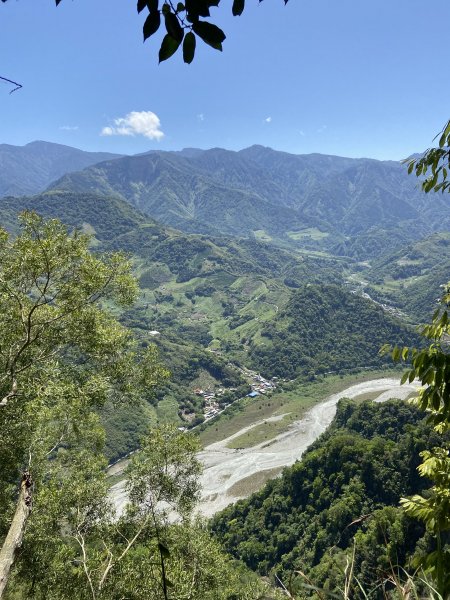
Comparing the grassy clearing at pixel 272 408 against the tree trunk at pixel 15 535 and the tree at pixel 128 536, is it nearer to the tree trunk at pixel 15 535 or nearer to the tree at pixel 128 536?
the tree at pixel 128 536

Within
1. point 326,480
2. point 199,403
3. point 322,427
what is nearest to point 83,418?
point 326,480

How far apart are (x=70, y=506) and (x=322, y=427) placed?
106 metres

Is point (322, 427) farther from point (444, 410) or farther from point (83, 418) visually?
point (444, 410)

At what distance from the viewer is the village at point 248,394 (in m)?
139

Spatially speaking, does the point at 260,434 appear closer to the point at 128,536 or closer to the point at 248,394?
the point at 248,394

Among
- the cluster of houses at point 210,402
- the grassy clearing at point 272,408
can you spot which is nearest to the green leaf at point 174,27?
the grassy clearing at point 272,408

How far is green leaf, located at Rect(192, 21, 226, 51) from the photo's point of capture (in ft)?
7.43

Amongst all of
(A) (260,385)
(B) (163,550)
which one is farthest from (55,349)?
(A) (260,385)

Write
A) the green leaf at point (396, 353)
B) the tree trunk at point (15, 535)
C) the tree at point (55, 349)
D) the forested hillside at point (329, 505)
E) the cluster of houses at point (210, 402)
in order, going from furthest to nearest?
the cluster of houses at point (210, 402) → the forested hillside at point (329, 505) → the tree at point (55, 349) → the tree trunk at point (15, 535) → the green leaf at point (396, 353)

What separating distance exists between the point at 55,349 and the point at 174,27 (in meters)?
11.4

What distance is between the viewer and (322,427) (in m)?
111

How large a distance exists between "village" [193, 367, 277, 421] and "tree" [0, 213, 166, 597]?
408 feet

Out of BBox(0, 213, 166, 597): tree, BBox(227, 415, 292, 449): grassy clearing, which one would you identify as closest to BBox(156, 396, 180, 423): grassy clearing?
BBox(227, 415, 292, 449): grassy clearing

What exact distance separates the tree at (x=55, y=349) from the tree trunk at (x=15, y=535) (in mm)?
1613
